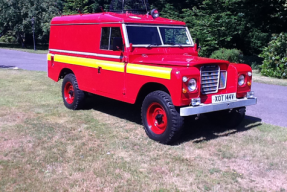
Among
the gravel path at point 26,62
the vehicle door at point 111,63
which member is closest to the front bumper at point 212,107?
the vehicle door at point 111,63

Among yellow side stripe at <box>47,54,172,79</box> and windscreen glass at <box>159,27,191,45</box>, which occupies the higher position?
windscreen glass at <box>159,27,191,45</box>

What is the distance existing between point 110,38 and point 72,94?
216 centimetres

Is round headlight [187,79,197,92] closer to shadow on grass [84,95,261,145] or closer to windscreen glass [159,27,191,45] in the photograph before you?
shadow on grass [84,95,261,145]

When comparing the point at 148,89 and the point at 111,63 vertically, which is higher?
the point at 111,63

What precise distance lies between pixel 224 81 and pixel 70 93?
13.2 ft

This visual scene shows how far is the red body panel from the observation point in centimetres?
541

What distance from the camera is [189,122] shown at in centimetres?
709

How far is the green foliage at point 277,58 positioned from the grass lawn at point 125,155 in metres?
7.64

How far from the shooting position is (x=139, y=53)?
6.38 metres

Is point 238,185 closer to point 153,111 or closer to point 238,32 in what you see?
point 153,111

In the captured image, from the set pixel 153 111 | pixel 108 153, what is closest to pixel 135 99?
pixel 153 111


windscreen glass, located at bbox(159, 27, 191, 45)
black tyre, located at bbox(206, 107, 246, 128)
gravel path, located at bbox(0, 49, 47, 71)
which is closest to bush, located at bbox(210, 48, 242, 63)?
gravel path, located at bbox(0, 49, 47, 71)

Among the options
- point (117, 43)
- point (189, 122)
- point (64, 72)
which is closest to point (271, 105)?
point (189, 122)

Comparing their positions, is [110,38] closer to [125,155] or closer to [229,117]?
[125,155]
